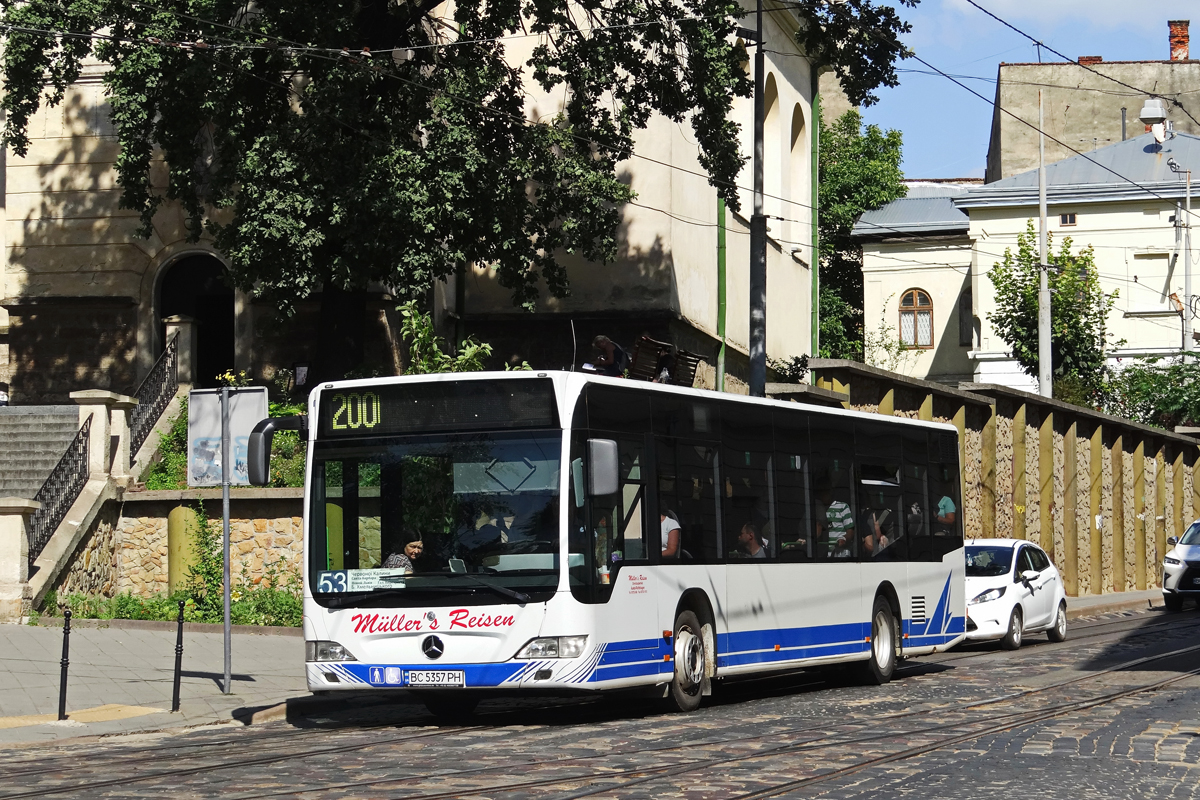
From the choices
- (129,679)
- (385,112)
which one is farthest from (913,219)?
(129,679)

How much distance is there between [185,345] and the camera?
86.8 ft

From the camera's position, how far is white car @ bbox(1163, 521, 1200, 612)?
108 ft

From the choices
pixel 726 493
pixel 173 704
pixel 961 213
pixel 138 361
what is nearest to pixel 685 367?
pixel 138 361

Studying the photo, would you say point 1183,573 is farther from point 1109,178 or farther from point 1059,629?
point 1109,178

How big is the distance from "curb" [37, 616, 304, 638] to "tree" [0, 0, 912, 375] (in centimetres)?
513

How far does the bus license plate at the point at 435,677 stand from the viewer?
40.6ft

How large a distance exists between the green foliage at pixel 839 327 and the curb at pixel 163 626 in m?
39.1

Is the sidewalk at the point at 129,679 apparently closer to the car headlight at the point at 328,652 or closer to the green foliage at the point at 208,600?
the green foliage at the point at 208,600

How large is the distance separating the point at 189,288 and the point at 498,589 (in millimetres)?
19329

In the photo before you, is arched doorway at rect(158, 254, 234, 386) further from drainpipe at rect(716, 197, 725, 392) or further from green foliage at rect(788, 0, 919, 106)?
green foliage at rect(788, 0, 919, 106)

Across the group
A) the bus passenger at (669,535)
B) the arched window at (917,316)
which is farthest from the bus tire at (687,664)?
the arched window at (917,316)

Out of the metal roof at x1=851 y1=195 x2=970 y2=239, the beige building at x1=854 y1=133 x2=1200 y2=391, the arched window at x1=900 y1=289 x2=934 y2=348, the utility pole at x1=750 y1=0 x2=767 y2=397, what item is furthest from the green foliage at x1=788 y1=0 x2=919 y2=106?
the arched window at x1=900 y1=289 x2=934 y2=348

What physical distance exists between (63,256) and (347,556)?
18565 millimetres

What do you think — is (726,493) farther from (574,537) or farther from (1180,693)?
(1180,693)
